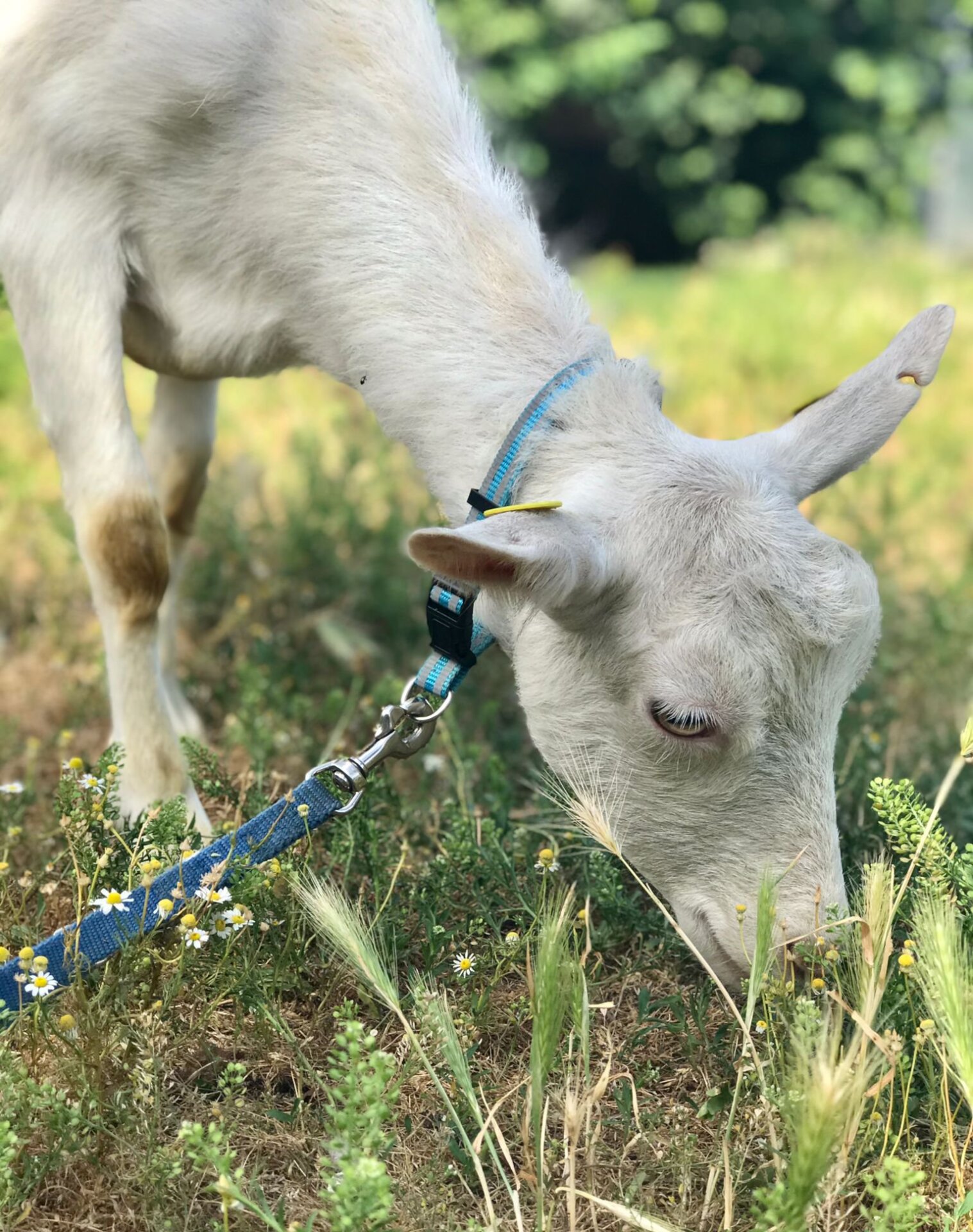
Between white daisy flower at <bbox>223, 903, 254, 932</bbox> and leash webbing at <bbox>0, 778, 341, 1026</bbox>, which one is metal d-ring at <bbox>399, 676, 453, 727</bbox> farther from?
white daisy flower at <bbox>223, 903, 254, 932</bbox>

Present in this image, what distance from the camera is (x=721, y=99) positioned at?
1709 cm

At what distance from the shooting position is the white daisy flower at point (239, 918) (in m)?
2.46

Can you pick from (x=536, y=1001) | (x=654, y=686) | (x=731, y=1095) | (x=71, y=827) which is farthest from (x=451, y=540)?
(x=731, y=1095)

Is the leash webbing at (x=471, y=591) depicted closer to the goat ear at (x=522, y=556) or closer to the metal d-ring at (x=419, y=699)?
the metal d-ring at (x=419, y=699)

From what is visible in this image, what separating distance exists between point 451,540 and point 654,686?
58 centimetres

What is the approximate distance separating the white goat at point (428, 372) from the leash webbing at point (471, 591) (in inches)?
2.3

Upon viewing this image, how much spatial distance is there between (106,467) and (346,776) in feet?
3.47

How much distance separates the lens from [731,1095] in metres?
2.47

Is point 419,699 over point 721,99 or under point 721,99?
under

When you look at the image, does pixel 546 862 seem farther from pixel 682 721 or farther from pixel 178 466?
pixel 178 466

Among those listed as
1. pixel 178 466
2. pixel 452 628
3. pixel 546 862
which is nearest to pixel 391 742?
pixel 452 628

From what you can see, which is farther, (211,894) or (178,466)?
(178,466)

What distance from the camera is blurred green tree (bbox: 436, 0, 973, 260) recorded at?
1595cm

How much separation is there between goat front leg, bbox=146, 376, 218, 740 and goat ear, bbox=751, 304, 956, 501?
2001 mm
